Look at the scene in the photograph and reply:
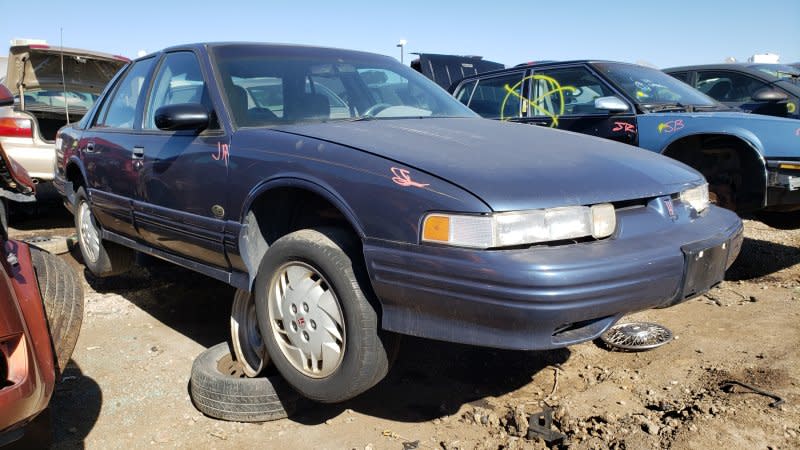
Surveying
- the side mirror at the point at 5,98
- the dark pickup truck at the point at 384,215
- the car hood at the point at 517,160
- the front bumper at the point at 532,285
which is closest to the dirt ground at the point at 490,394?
the dark pickup truck at the point at 384,215

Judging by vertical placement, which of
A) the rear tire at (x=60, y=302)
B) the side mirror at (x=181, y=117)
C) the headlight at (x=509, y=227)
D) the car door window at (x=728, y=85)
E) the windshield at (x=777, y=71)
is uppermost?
the windshield at (x=777, y=71)

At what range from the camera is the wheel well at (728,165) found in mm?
4395

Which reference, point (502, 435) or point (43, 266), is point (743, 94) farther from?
point (43, 266)

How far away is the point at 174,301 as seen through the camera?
459cm

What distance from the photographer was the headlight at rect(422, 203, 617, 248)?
2133 mm

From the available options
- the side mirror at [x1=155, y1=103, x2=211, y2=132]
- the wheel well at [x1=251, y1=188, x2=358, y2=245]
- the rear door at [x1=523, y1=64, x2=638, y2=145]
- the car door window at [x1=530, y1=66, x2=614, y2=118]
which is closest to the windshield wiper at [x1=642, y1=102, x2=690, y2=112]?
the rear door at [x1=523, y1=64, x2=638, y2=145]

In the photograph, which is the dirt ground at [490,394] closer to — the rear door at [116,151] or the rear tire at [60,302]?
the rear tire at [60,302]

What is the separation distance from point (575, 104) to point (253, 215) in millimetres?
3542

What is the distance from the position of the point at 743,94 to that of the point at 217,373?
6.10 meters

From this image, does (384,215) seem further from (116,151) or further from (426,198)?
(116,151)

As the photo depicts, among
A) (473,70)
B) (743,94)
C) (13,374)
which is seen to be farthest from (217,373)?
(473,70)

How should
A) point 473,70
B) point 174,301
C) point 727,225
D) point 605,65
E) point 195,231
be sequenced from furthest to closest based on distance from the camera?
point 473,70
point 605,65
point 174,301
point 195,231
point 727,225

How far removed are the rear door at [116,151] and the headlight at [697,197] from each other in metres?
2.97

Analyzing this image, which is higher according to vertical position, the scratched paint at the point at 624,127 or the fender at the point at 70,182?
the scratched paint at the point at 624,127
